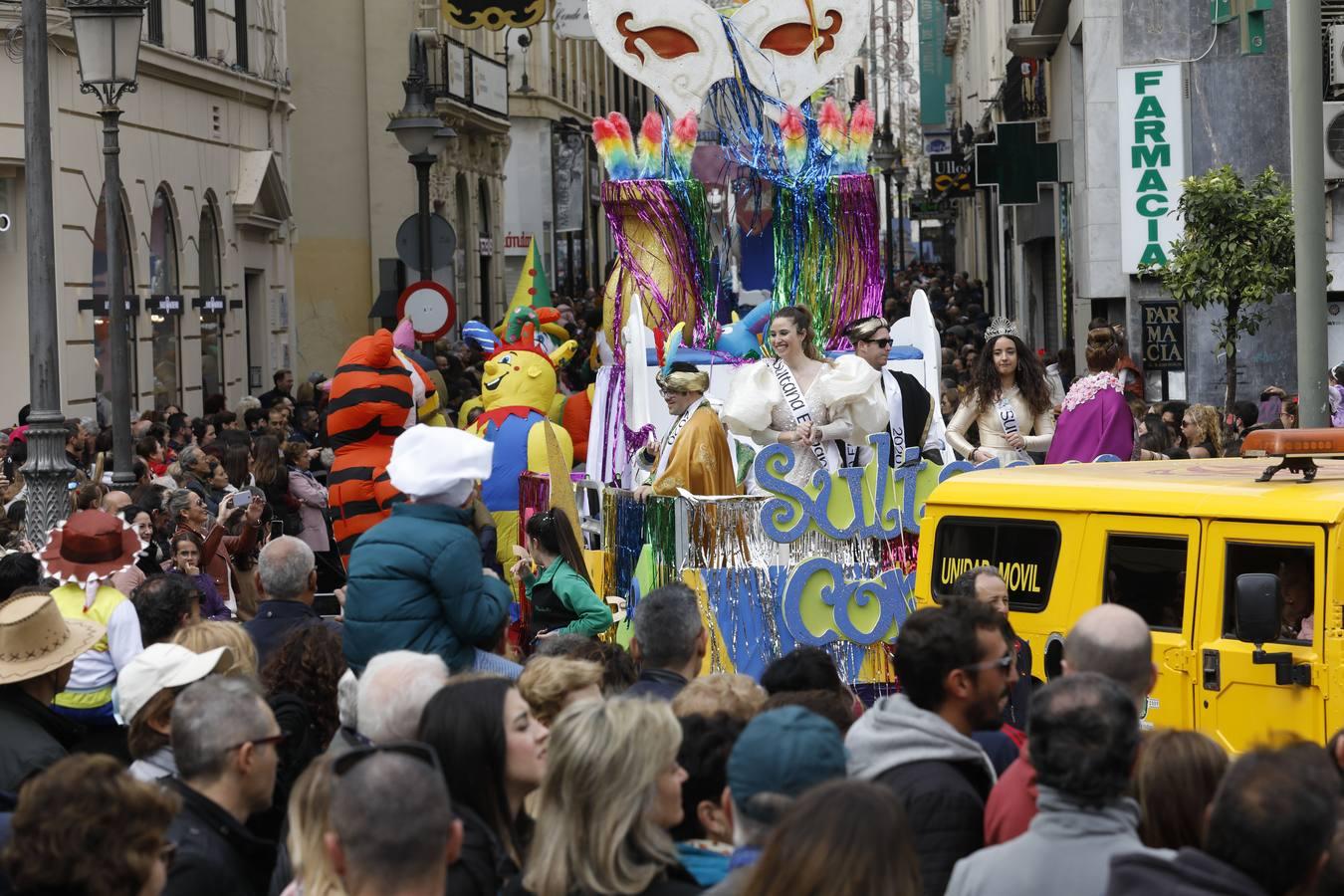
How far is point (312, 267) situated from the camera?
4056 cm

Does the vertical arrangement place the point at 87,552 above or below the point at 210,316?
below

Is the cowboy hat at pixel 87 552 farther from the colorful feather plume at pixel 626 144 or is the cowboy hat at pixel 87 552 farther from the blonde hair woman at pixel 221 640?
the colorful feather plume at pixel 626 144

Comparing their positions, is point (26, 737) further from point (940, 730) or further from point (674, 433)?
point (674, 433)

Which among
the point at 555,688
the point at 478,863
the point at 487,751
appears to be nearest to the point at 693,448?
the point at 555,688

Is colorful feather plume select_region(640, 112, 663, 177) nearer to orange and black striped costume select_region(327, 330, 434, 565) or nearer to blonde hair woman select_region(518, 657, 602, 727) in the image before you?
orange and black striped costume select_region(327, 330, 434, 565)

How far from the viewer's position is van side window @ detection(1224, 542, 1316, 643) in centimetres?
741

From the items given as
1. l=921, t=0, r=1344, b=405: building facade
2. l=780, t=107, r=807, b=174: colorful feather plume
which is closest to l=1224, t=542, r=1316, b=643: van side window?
l=780, t=107, r=807, b=174: colorful feather plume

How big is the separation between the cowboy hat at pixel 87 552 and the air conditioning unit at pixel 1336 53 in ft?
54.3

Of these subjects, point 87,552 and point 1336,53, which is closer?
point 87,552

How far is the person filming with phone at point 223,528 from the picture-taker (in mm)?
11344

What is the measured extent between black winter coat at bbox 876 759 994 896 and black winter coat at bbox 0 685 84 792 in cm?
266

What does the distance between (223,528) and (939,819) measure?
730 cm

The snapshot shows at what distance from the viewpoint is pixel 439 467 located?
6.67 m

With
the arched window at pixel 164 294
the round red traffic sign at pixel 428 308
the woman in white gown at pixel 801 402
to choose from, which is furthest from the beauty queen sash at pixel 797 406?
the arched window at pixel 164 294
